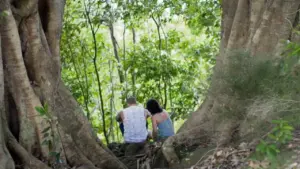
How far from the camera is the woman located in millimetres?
10430

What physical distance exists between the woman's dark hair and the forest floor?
816mm

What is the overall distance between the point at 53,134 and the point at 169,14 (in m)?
9.27

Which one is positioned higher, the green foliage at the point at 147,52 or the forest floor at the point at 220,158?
the green foliage at the point at 147,52

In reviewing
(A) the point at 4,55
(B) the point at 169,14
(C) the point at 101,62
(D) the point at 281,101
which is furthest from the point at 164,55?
(D) the point at 281,101

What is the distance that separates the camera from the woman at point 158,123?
10430 mm

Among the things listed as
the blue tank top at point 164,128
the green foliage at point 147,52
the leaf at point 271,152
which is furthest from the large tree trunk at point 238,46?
the green foliage at point 147,52

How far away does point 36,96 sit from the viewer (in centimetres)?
827

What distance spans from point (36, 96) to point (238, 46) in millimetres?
3025

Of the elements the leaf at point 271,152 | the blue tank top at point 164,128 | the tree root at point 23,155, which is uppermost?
the leaf at point 271,152

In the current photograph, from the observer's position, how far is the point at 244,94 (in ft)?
23.8

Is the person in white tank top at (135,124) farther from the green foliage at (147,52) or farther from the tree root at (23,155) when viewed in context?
the green foliage at (147,52)

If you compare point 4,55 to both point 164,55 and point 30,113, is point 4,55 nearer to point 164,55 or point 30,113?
point 30,113

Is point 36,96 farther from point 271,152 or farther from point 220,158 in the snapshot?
point 271,152

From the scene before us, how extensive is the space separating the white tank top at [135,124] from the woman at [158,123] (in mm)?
472
